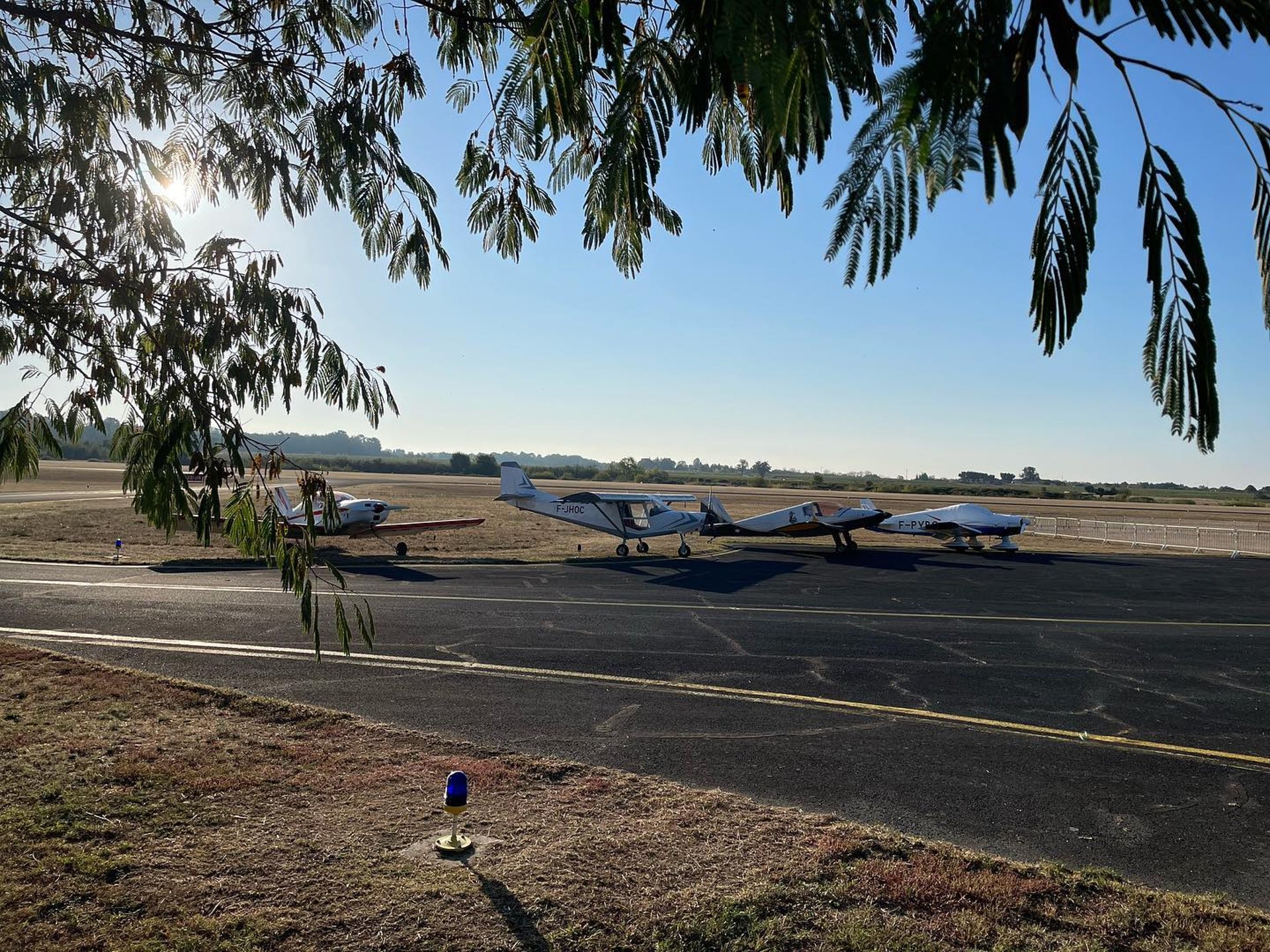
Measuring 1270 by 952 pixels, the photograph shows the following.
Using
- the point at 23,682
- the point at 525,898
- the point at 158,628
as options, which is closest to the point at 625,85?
the point at 525,898

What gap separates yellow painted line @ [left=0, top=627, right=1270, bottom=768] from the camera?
329 inches

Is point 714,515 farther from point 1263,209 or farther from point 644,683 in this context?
point 1263,209

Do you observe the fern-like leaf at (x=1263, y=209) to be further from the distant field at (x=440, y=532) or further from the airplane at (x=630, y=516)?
the airplane at (x=630, y=516)

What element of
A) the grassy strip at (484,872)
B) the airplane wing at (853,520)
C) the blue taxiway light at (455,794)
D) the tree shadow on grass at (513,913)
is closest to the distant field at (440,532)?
the airplane wing at (853,520)

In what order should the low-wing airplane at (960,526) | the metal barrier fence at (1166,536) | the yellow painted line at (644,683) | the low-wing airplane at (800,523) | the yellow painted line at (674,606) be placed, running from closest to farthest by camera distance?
the yellow painted line at (644,683)
the yellow painted line at (674,606)
the low-wing airplane at (800,523)
the low-wing airplane at (960,526)
the metal barrier fence at (1166,536)

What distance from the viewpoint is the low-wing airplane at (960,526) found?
30.8 metres

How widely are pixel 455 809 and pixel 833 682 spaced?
711cm

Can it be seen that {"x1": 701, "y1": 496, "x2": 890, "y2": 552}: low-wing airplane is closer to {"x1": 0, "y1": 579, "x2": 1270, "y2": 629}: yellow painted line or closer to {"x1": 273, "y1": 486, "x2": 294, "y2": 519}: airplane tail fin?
{"x1": 0, "y1": 579, "x2": 1270, "y2": 629}: yellow painted line

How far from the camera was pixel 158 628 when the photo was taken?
13.1 metres

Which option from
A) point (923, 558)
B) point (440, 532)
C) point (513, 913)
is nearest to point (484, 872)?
point (513, 913)

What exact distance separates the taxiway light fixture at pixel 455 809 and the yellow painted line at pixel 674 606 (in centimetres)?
1120

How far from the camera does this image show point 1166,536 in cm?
3741

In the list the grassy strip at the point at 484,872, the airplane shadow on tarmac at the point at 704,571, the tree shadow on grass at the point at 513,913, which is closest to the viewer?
the tree shadow on grass at the point at 513,913

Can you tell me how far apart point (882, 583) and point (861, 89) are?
2050cm
